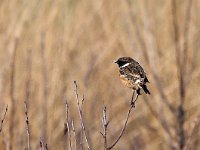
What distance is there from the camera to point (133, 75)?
380 centimetres

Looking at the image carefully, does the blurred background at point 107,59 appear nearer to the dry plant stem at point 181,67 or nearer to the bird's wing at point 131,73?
the dry plant stem at point 181,67

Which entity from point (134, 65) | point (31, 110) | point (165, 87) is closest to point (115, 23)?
point (165, 87)

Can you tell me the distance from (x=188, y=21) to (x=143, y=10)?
0.45 meters

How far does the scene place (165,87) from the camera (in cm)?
730

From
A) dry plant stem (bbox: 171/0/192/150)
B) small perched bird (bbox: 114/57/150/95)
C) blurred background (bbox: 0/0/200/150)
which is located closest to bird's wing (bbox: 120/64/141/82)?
small perched bird (bbox: 114/57/150/95)

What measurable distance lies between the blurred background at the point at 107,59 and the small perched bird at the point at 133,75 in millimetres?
2834

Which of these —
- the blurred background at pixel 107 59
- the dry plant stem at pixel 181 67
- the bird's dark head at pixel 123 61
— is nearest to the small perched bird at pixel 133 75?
the bird's dark head at pixel 123 61

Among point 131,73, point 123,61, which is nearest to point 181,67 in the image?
point 123,61

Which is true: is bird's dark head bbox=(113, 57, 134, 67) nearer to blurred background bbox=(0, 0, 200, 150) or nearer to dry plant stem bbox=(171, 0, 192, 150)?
dry plant stem bbox=(171, 0, 192, 150)

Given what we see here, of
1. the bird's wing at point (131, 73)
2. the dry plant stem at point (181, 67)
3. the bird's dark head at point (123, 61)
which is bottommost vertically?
the bird's wing at point (131, 73)

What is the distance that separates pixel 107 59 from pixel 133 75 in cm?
354

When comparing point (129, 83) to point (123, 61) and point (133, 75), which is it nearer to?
point (133, 75)

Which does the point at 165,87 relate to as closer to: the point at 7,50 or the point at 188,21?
the point at 188,21

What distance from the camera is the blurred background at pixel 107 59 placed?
6.89 metres
